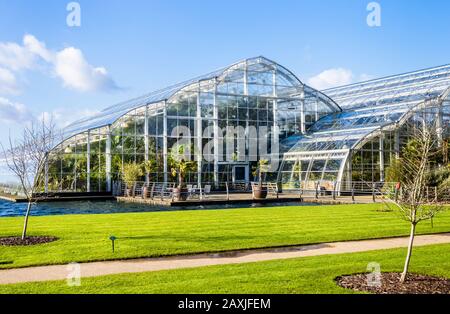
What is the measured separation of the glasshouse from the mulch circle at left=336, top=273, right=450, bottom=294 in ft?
90.2

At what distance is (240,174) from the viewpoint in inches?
1628

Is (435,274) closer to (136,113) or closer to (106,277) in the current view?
(106,277)

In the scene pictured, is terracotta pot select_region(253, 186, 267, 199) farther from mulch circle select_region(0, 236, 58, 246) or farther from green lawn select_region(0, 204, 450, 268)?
mulch circle select_region(0, 236, 58, 246)

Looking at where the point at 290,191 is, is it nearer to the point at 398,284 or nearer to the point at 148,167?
the point at 148,167

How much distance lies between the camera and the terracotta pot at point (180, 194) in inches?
1158

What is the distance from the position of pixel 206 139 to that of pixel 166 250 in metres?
28.4

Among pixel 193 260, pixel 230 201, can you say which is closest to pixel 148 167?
pixel 230 201

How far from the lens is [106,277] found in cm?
833

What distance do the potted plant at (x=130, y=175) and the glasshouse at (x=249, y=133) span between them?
0.51m

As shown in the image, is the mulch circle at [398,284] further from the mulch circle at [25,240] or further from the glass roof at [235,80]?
the glass roof at [235,80]


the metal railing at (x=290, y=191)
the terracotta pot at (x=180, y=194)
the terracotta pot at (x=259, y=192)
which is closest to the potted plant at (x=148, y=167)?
the metal railing at (x=290, y=191)
